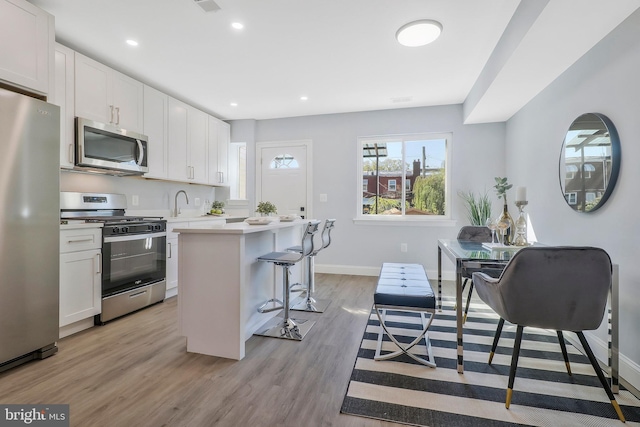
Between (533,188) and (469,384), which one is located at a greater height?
(533,188)

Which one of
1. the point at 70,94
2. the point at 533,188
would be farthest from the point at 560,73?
the point at 70,94

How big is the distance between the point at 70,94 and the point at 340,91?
112 inches

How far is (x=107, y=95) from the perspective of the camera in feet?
10.3

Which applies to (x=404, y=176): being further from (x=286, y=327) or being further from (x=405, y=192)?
(x=286, y=327)

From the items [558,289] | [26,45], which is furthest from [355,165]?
[26,45]

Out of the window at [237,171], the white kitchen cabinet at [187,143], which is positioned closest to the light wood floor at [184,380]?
the white kitchen cabinet at [187,143]

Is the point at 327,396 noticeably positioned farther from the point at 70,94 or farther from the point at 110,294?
the point at 70,94

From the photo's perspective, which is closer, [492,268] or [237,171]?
[492,268]

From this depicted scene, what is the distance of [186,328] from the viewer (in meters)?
2.29

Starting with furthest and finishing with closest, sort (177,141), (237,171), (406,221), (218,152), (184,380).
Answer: (237,171)
(218,152)
(406,221)
(177,141)
(184,380)

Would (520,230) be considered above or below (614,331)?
above

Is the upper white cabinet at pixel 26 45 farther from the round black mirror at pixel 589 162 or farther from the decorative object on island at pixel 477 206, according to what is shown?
the decorative object on island at pixel 477 206

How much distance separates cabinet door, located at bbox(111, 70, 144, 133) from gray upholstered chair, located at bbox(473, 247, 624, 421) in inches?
149

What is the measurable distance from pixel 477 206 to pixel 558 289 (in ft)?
9.70
